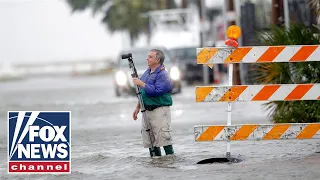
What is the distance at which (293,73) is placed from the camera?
17281mm

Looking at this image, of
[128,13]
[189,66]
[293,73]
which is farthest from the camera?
[128,13]

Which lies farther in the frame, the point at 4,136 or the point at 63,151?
the point at 4,136

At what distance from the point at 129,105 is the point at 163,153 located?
13.3 metres

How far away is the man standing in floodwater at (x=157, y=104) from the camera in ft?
46.1

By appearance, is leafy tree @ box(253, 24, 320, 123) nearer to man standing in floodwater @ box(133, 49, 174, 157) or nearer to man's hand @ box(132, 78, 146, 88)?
man standing in floodwater @ box(133, 49, 174, 157)

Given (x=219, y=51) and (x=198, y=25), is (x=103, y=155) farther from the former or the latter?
(x=198, y=25)

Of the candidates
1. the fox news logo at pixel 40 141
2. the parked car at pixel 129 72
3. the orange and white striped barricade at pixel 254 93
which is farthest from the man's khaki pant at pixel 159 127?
the parked car at pixel 129 72

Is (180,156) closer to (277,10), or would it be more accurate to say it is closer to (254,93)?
(254,93)

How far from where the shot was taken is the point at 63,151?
1225cm

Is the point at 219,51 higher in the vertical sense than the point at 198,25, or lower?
lower

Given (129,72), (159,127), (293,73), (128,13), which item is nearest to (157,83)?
(159,127)

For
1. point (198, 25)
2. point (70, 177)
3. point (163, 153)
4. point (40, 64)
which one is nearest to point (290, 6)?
point (198, 25)

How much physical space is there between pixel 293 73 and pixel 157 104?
12.4ft

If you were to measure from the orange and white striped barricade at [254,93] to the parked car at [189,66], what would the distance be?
92.4 feet
